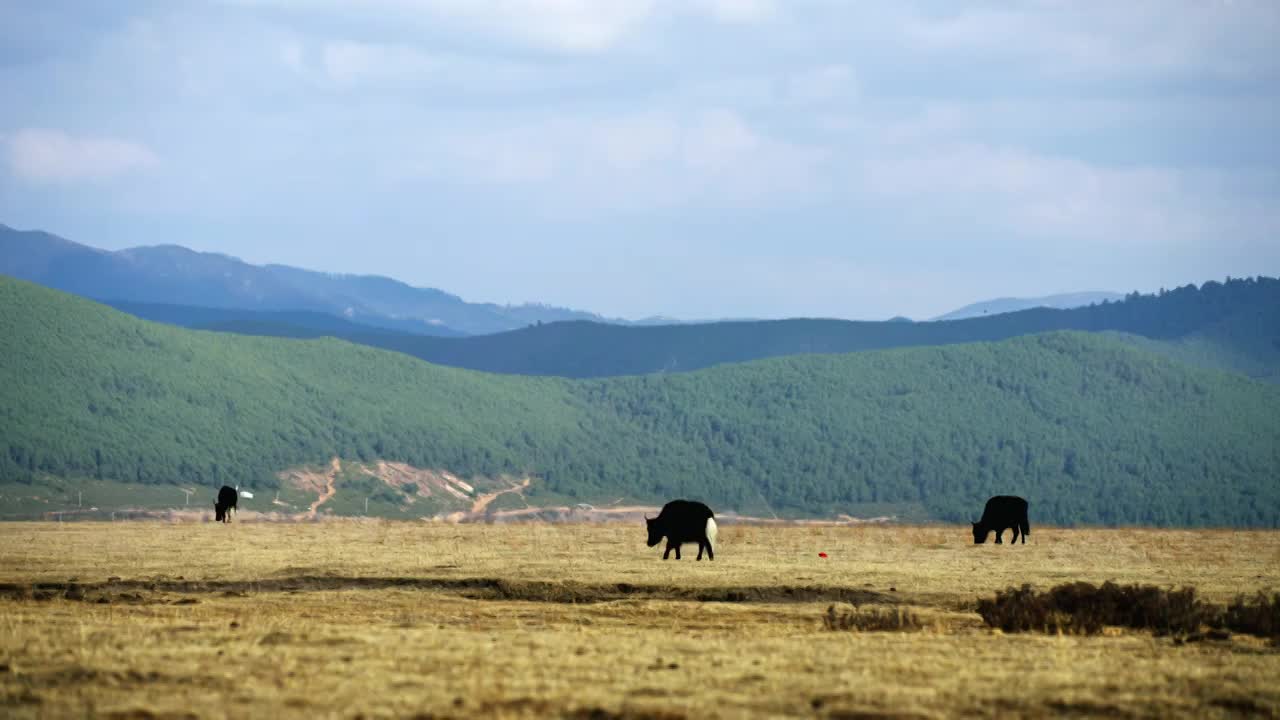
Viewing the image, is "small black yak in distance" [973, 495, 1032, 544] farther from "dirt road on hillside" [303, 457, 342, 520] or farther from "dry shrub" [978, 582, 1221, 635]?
"dirt road on hillside" [303, 457, 342, 520]

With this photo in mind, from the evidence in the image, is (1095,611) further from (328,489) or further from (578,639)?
(328,489)

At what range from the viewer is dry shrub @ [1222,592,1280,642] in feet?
84.5

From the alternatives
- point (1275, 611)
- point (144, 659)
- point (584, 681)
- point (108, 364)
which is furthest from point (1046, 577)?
point (108, 364)

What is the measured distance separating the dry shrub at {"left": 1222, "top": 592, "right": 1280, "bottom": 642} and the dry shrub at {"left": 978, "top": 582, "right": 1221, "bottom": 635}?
278 mm

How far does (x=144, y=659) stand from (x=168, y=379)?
172 m

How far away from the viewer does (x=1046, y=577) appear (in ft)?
123

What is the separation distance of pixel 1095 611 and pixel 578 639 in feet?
30.2

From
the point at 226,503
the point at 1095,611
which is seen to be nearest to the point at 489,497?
the point at 226,503

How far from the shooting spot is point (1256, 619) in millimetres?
26078

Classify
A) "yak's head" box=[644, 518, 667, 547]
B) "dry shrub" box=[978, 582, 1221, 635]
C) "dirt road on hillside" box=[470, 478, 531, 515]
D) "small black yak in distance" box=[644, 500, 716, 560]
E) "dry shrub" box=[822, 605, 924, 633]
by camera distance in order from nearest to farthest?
"dry shrub" box=[978, 582, 1221, 635] → "dry shrub" box=[822, 605, 924, 633] → "small black yak in distance" box=[644, 500, 716, 560] → "yak's head" box=[644, 518, 667, 547] → "dirt road on hillside" box=[470, 478, 531, 515]

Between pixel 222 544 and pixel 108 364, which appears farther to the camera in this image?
pixel 108 364

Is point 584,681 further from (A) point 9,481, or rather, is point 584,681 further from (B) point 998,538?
(A) point 9,481

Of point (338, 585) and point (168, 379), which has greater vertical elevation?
point (168, 379)

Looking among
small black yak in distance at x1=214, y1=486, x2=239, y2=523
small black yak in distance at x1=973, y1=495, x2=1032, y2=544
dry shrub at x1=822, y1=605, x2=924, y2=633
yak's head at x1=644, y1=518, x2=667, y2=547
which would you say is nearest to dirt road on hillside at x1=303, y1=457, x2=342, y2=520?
small black yak in distance at x1=214, y1=486, x2=239, y2=523
